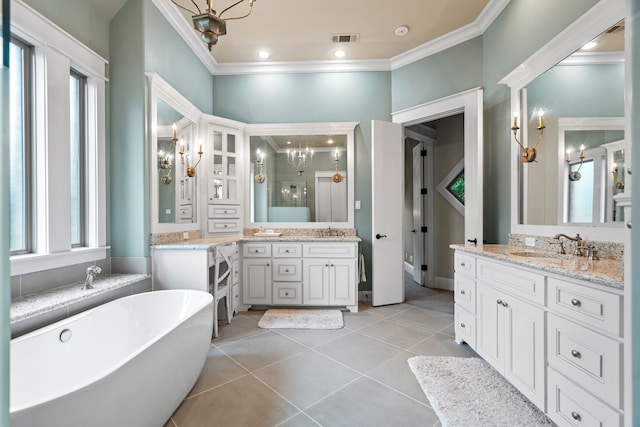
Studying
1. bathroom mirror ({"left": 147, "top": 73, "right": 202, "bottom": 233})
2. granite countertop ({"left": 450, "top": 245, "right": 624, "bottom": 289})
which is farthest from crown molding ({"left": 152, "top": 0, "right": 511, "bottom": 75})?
granite countertop ({"left": 450, "top": 245, "right": 624, "bottom": 289})

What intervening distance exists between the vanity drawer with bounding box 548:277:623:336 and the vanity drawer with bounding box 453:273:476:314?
77 cm

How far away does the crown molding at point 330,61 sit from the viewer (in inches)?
115

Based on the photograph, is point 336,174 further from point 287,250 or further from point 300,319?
point 300,319

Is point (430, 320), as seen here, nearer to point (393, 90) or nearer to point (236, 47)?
point (393, 90)

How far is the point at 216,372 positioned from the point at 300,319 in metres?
1.18

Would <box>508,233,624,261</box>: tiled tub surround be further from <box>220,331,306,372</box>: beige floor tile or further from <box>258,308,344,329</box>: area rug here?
<box>220,331,306,372</box>: beige floor tile

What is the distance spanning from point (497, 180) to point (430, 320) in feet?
5.48

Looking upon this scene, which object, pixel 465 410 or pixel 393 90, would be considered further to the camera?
pixel 393 90

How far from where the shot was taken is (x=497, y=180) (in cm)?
293

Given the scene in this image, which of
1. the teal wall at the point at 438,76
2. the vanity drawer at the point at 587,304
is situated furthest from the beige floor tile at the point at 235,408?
the teal wall at the point at 438,76

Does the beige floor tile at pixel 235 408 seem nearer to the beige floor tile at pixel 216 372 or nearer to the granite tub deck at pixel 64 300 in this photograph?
the beige floor tile at pixel 216 372

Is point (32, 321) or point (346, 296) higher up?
point (32, 321)

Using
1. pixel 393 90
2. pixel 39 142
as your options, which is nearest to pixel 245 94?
pixel 393 90

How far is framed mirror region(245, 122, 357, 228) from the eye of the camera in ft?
13.0
